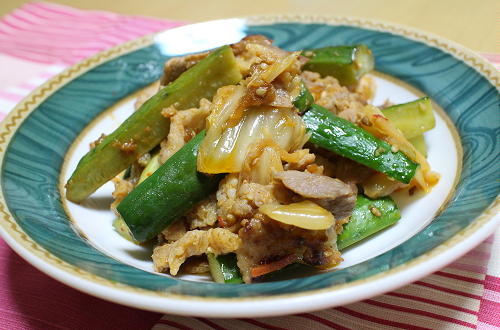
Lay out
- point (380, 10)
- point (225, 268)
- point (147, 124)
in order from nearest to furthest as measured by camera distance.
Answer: point (225, 268) → point (147, 124) → point (380, 10)

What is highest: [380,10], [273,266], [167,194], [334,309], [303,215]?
[380,10]

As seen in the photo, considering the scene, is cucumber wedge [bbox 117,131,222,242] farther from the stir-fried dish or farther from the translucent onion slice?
the translucent onion slice

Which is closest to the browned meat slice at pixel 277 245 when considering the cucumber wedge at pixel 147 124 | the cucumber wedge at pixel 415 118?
the cucumber wedge at pixel 147 124

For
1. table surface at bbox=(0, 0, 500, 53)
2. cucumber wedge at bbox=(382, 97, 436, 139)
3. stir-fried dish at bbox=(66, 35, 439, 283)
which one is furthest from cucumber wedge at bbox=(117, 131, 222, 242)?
table surface at bbox=(0, 0, 500, 53)

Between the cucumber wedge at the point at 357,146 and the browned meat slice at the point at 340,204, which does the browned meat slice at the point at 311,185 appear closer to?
the browned meat slice at the point at 340,204

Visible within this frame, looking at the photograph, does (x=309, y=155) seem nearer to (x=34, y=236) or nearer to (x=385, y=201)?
(x=385, y=201)

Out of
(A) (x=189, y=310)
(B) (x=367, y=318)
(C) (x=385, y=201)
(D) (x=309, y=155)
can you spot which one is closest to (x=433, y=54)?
(C) (x=385, y=201)

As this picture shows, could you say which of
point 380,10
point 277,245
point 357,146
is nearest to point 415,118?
point 357,146

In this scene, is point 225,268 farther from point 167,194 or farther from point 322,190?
point 322,190
